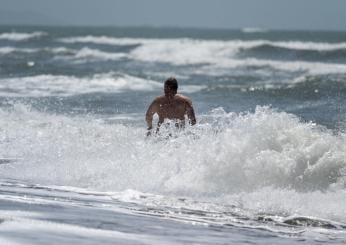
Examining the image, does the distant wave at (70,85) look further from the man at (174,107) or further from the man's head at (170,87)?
the man's head at (170,87)

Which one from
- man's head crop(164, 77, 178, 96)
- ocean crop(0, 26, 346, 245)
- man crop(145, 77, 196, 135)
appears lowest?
ocean crop(0, 26, 346, 245)

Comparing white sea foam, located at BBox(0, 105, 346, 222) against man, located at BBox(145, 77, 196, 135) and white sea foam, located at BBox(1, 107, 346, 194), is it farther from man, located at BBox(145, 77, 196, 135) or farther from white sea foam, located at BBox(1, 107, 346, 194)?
man, located at BBox(145, 77, 196, 135)

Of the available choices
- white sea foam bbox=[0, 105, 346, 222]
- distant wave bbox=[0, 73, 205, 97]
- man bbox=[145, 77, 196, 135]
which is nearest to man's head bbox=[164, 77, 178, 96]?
man bbox=[145, 77, 196, 135]

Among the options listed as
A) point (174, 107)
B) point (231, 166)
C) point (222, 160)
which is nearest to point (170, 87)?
A: point (174, 107)

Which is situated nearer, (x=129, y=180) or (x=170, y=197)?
(x=170, y=197)

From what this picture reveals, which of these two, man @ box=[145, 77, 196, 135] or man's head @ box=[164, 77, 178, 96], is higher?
man's head @ box=[164, 77, 178, 96]

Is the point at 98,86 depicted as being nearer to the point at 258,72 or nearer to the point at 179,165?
the point at 258,72

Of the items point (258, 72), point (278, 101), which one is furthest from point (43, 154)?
point (258, 72)

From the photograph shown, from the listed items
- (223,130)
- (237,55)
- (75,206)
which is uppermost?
(237,55)

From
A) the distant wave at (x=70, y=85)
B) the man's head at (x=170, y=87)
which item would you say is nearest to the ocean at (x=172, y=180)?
the man's head at (x=170, y=87)

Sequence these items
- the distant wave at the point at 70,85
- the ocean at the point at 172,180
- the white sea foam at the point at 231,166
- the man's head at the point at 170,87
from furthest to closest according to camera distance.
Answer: the distant wave at the point at 70,85 → the man's head at the point at 170,87 → the white sea foam at the point at 231,166 → the ocean at the point at 172,180

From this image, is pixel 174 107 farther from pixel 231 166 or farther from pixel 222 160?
pixel 231 166

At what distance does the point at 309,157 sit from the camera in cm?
762

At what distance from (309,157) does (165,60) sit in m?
36.3
